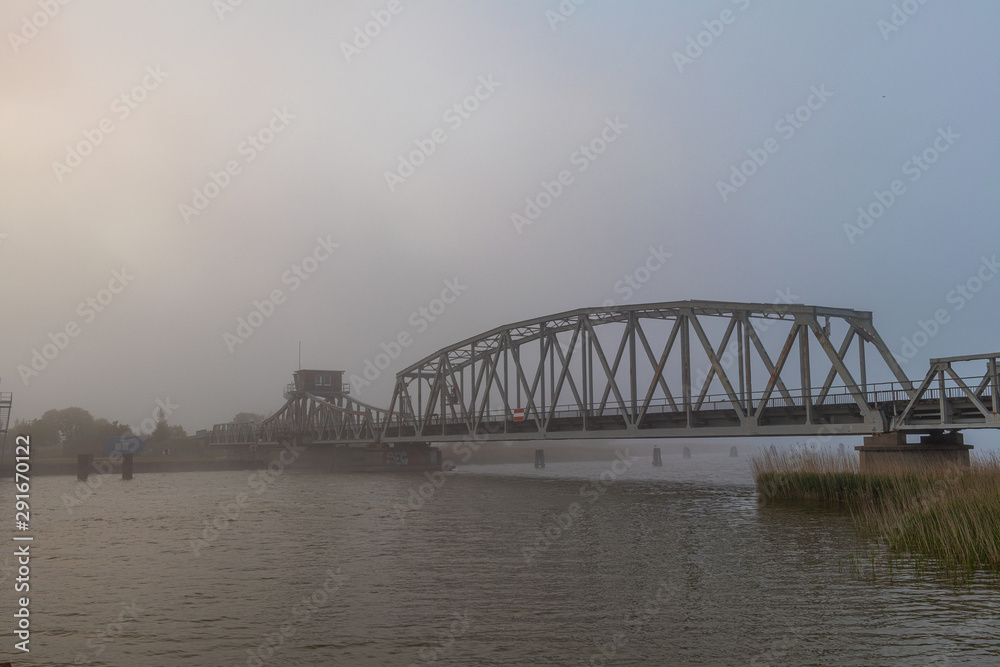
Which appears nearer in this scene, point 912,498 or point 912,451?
point 912,498

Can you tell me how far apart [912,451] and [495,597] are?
A: 91.5 feet

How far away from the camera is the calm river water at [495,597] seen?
13453 millimetres

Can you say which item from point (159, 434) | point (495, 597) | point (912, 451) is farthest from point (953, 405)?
point (159, 434)

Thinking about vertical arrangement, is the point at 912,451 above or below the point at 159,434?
below

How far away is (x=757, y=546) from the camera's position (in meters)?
24.6

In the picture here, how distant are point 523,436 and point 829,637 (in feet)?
190

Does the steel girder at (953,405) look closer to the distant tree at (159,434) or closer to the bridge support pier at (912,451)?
the bridge support pier at (912,451)

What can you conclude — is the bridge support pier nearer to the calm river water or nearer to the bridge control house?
the calm river water

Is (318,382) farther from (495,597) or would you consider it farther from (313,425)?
(495,597)

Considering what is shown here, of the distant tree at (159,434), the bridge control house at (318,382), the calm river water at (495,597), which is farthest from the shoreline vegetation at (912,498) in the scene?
the distant tree at (159,434)

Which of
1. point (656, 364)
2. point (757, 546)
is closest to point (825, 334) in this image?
point (656, 364)

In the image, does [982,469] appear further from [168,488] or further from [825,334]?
[168,488]

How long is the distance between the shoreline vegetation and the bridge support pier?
2.02 ft

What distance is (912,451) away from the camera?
37.8 m
